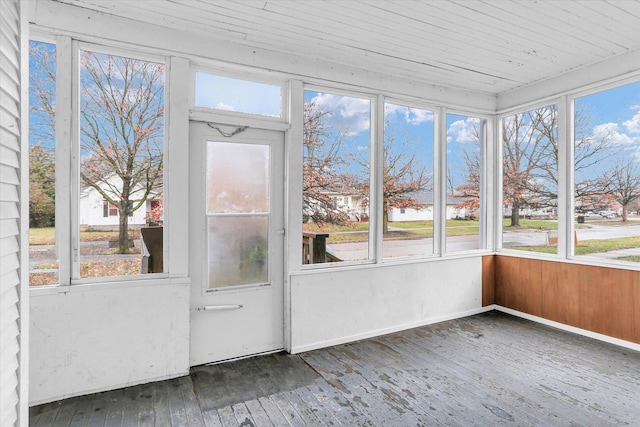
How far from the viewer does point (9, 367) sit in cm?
101

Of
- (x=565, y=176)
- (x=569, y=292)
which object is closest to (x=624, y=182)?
(x=565, y=176)

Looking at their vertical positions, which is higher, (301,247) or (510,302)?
(301,247)

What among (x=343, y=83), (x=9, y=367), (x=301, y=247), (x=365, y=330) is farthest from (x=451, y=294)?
(x=9, y=367)

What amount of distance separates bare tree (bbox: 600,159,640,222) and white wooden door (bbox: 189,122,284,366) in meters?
3.28

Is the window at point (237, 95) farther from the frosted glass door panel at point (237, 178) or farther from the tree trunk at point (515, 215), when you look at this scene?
the tree trunk at point (515, 215)

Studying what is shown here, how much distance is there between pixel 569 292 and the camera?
3.85m

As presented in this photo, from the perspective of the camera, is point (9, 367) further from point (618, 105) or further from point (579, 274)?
point (618, 105)

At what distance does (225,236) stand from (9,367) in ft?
7.12

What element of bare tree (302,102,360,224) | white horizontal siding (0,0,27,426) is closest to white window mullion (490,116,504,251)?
bare tree (302,102,360,224)

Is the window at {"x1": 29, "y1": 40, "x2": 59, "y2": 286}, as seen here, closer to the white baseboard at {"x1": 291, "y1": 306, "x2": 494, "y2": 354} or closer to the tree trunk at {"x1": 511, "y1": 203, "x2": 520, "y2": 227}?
the white baseboard at {"x1": 291, "y1": 306, "x2": 494, "y2": 354}

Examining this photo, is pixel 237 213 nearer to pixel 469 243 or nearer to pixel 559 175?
pixel 469 243

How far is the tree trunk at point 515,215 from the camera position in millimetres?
4475

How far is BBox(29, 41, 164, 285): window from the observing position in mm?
2537

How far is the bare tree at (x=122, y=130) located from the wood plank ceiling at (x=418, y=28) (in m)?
0.40
